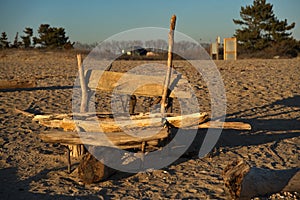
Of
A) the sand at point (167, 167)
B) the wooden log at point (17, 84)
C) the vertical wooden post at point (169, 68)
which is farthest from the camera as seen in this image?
the wooden log at point (17, 84)

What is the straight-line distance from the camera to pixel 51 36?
4072 cm

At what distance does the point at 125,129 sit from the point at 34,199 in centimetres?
151

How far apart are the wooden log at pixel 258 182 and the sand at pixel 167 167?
375mm

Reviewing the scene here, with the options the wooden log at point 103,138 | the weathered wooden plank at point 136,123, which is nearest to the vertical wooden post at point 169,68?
the weathered wooden plank at point 136,123

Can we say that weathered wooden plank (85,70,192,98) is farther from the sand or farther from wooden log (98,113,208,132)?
the sand

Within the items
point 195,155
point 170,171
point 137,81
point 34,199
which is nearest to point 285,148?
point 195,155

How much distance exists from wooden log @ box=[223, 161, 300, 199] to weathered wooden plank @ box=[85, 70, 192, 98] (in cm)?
190

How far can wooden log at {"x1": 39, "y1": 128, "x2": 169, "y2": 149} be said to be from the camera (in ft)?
16.5

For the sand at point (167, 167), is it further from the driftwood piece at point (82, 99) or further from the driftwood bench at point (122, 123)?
the driftwood bench at point (122, 123)

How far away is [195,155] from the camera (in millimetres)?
6047

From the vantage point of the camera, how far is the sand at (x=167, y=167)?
15.4 feet

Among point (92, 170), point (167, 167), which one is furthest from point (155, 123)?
point (92, 170)

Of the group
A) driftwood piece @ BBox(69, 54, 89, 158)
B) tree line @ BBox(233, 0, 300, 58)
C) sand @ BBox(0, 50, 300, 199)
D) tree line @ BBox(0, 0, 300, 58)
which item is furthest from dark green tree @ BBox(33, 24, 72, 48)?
driftwood piece @ BBox(69, 54, 89, 158)

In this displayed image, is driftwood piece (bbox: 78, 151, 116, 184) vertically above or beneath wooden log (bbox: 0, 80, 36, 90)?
beneath
